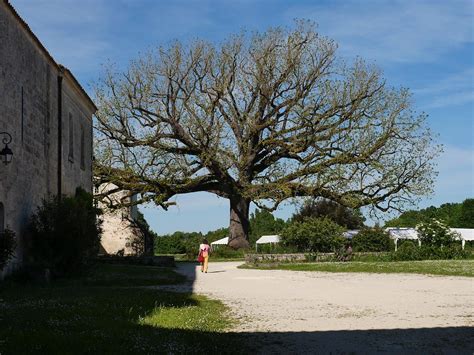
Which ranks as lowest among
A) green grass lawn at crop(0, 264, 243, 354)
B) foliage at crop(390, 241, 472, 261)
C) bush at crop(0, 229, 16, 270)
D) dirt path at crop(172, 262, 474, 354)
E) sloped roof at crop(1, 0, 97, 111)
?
dirt path at crop(172, 262, 474, 354)

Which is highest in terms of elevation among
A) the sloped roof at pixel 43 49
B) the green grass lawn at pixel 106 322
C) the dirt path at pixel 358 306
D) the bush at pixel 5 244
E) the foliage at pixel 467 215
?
the sloped roof at pixel 43 49

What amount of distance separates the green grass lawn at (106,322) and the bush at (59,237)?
9.11 feet

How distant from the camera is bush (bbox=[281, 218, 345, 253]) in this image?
34.9 meters

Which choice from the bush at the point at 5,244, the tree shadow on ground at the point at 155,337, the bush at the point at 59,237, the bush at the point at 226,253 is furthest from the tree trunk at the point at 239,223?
the tree shadow on ground at the point at 155,337

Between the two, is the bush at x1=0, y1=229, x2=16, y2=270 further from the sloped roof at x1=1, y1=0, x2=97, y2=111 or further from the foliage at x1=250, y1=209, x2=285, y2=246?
the foliage at x1=250, y1=209, x2=285, y2=246

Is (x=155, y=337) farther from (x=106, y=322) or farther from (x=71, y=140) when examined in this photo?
(x=71, y=140)

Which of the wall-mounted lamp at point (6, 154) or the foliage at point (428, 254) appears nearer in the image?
the wall-mounted lamp at point (6, 154)

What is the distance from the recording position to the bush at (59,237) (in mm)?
18281

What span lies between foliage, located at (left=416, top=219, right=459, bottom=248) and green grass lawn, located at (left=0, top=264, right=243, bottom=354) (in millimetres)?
20896

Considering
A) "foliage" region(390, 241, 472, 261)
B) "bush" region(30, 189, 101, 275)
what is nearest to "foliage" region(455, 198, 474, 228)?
"foliage" region(390, 241, 472, 261)

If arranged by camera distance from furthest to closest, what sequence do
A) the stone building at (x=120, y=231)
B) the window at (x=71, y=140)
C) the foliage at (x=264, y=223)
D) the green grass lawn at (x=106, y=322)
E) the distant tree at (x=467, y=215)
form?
the foliage at (x=264, y=223), the distant tree at (x=467, y=215), the stone building at (x=120, y=231), the window at (x=71, y=140), the green grass lawn at (x=106, y=322)

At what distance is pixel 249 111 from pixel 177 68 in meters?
5.24

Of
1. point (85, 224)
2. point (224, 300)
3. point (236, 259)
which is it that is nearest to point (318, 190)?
point (236, 259)

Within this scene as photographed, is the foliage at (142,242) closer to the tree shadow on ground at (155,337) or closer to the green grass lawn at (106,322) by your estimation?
the green grass lawn at (106,322)
